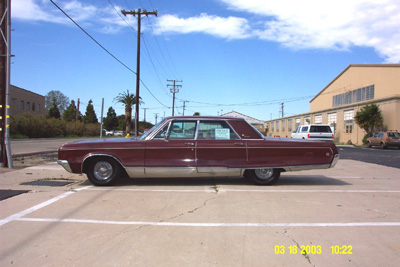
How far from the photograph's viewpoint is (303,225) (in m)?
4.50

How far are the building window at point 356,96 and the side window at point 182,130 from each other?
37439 millimetres

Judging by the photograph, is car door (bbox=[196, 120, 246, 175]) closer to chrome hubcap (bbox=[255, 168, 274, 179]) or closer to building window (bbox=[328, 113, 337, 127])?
chrome hubcap (bbox=[255, 168, 274, 179])

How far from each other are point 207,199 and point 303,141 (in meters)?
2.83

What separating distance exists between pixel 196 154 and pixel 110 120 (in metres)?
99.1

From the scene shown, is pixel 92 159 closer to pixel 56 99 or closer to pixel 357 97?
pixel 357 97

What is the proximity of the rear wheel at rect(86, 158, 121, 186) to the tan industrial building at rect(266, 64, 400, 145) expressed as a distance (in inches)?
1130

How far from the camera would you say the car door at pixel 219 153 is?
693cm

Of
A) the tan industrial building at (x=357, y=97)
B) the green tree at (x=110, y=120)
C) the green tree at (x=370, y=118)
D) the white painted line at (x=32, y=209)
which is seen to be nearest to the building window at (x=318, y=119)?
the tan industrial building at (x=357, y=97)

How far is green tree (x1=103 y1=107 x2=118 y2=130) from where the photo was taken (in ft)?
330

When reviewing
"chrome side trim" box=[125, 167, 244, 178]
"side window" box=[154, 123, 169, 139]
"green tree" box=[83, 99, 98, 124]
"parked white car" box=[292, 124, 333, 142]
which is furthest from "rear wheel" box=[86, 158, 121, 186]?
"green tree" box=[83, 99, 98, 124]

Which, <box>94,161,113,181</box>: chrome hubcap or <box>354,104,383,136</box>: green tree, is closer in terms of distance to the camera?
<box>94,161,113,181</box>: chrome hubcap

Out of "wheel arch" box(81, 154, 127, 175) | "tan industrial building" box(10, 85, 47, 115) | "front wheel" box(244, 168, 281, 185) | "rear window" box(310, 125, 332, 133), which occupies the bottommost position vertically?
"front wheel" box(244, 168, 281, 185)
